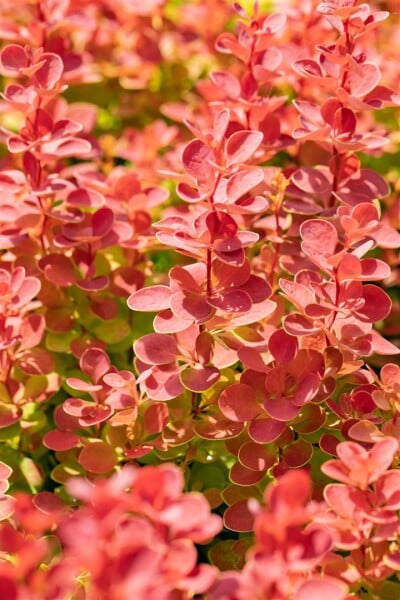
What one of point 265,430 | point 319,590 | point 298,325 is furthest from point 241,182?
point 319,590

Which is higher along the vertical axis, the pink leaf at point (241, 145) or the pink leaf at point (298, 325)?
the pink leaf at point (241, 145)

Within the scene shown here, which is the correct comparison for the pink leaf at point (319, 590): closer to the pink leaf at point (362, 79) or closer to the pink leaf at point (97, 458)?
the pink leaf at point (97, 458)

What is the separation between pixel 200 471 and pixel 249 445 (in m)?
0.15

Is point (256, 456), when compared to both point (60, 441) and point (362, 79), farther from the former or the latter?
point (362, 79)

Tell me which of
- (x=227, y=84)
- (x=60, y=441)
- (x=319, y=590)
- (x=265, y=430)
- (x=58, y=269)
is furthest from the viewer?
(x=227, y=84)

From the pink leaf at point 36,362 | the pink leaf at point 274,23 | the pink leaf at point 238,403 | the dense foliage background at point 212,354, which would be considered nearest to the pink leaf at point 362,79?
the dense foliage background at point 212,354

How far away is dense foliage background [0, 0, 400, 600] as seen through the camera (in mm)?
827

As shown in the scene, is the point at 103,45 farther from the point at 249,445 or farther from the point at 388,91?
the point at 249,445

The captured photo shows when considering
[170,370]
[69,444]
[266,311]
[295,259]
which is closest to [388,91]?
[295,259]

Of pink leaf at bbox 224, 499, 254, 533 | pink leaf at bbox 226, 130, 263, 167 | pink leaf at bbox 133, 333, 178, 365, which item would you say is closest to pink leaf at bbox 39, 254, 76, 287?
pink leaf at bbox 133, 333, 178, 365

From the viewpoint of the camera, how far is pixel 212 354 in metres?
1.17

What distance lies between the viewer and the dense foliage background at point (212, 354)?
827 millimetres

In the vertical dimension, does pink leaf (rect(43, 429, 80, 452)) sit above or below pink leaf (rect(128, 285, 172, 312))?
below

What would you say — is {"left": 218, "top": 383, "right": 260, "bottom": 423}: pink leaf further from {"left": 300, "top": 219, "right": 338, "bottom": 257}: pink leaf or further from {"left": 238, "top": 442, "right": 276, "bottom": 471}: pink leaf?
{"left": 300, "top": 219, "right": 338, "bottom": 257}: pink leaf
